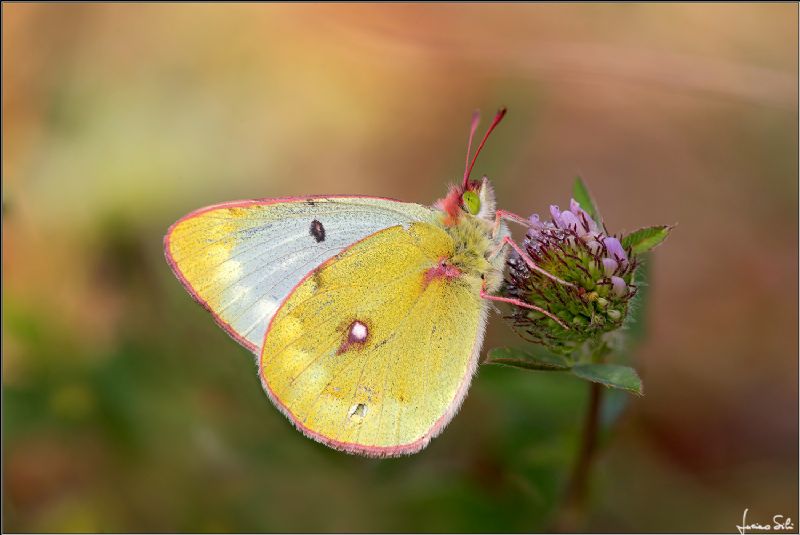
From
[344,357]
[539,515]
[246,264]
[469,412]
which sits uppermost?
[246,264]

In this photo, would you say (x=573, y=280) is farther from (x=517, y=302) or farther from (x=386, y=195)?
(x=386, y=195)

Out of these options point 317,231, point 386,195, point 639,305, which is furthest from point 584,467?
point 386,195

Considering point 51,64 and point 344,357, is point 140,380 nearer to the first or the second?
point 344,357

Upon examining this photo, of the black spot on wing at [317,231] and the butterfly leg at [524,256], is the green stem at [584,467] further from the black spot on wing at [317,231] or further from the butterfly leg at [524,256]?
the black spot on wing at [317,231]

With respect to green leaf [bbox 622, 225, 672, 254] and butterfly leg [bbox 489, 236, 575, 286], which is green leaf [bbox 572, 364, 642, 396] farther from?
green leaf [bbox 622, 225, 672, 254]

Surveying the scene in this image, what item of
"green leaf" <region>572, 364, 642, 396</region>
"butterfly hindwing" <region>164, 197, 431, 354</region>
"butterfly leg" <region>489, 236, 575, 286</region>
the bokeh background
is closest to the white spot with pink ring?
"butterfly hindwing" <region>164, 197, 431, 354</region>

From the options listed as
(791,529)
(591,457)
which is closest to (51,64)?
(591,457)
